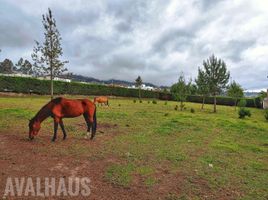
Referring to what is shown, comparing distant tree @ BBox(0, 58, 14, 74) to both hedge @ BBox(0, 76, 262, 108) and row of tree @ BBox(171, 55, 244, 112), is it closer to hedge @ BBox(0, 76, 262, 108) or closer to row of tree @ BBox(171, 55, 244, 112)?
hedge @ BBox(0, 76, 262, 108)

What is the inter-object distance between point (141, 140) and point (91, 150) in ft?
10.1

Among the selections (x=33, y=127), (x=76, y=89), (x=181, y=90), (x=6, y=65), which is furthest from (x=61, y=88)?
(x=6, y=65)

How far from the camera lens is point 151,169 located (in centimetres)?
831

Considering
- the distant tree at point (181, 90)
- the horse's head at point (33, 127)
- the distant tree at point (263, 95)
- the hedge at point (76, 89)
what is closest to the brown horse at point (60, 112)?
the horse's head at point (33, 127)

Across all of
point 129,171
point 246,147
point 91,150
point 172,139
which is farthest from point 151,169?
point 246,147

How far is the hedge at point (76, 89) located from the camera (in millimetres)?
43250

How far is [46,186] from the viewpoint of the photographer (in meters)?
6.61

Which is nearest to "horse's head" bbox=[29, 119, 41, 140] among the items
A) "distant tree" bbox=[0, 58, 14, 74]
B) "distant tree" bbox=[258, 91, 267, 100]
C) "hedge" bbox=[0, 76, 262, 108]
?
"hedge" bbox=[0, 76, 262, 108]

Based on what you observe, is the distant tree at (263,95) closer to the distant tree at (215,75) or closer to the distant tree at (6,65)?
the distant tree at (215,75)

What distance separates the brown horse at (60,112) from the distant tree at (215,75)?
28232mm

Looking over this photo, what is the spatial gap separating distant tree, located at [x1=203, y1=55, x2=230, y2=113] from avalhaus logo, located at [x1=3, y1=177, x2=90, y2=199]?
105ft

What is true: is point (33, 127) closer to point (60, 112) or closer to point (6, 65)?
point (60, 112)

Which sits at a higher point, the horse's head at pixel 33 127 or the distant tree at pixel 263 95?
the distant tree at pixel 263 95

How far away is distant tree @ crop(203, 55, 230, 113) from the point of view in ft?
119
